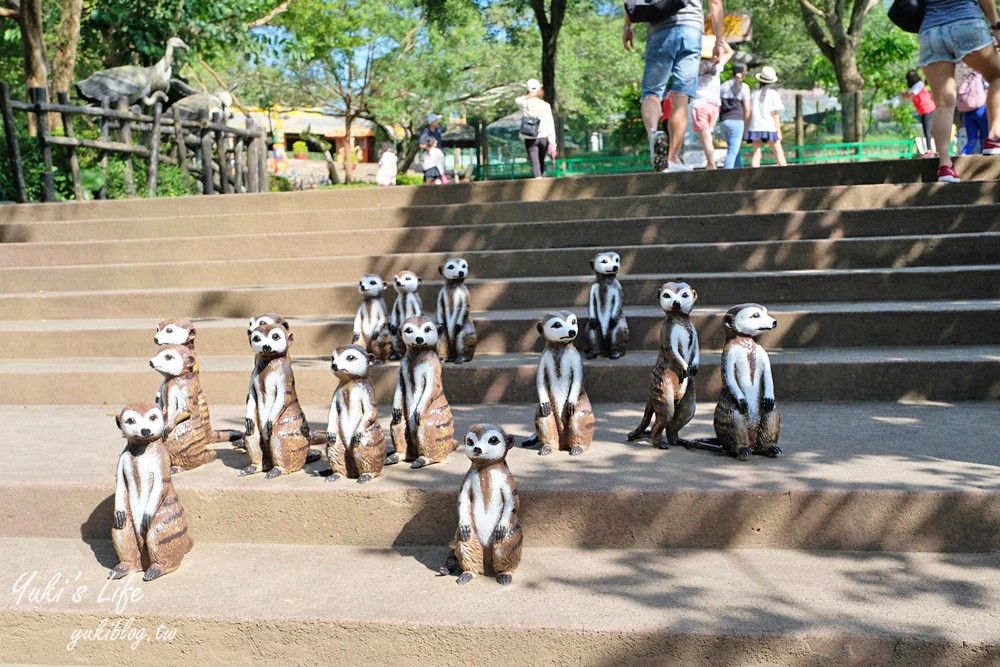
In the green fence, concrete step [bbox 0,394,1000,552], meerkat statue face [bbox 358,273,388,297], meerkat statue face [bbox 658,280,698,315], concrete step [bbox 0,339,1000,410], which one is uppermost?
the green fence

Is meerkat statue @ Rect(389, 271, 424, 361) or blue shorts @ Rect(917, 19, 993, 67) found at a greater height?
blue shorts @ Rect(917, 19, 993, 67)

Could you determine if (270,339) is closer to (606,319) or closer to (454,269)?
(454,269)

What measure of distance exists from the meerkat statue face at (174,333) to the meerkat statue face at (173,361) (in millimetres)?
38

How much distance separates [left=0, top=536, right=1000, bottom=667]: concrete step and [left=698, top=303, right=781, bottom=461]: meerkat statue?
0.59 meters

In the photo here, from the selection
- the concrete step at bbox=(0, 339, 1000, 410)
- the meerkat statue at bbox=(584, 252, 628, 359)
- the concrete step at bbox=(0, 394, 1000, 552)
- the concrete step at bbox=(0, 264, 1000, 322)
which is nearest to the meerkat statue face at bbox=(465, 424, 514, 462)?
the concrete step at bbox=(0, 394, 1000, 552)

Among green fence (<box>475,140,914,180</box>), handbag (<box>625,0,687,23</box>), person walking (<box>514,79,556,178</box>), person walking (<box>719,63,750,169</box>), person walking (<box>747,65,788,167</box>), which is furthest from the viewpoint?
green fence (<box>475,140,914,180</box>)

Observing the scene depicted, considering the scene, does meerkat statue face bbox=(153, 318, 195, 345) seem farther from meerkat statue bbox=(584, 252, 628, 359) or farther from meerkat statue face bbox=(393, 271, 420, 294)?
meerkat statue bbox=(584, 252, 628, 359)

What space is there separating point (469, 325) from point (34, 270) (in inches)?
180

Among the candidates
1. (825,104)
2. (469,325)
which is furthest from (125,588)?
(825,104)

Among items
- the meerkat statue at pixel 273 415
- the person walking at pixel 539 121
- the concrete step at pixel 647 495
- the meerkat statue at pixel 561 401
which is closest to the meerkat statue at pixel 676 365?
the concrete step at pixel 647 495

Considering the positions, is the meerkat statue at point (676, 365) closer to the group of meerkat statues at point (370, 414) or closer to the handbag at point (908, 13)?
the group of meerkat statues at point (370, 414)

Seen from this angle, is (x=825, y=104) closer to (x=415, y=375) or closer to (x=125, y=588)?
(x=415, y=375)

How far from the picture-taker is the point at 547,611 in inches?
127

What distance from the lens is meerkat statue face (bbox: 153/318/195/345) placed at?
457cm
